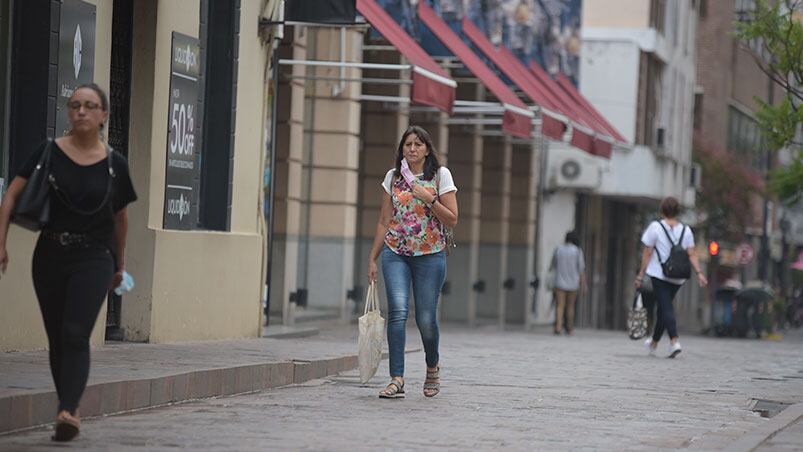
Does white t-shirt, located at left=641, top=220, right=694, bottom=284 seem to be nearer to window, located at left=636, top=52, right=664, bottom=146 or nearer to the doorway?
the doorway

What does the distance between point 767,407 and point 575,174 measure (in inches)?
1022

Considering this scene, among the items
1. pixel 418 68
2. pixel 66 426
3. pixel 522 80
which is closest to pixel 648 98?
pixel 522 80

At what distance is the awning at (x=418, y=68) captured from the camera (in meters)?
21.6

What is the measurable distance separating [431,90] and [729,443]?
12.2 m

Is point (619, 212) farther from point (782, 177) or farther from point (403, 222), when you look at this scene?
point (403, 222)

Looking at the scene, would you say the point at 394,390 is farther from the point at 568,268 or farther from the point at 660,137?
the point at 660,137

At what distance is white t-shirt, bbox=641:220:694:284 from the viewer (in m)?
20.2

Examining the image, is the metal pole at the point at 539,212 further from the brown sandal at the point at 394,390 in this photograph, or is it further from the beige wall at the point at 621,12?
the brown sandal at the point at 394,390

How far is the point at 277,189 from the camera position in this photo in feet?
74.8

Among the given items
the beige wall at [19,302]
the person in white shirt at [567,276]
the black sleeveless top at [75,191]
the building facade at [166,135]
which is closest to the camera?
the black sleeveless top at [75,191]

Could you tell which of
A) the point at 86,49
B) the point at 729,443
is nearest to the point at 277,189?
the point at 86,49

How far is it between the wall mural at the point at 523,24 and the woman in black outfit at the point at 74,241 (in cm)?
1603

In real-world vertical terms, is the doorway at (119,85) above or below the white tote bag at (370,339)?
above

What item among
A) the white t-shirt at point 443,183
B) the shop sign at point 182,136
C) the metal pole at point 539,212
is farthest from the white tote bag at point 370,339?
the metal pole at point 539,212
